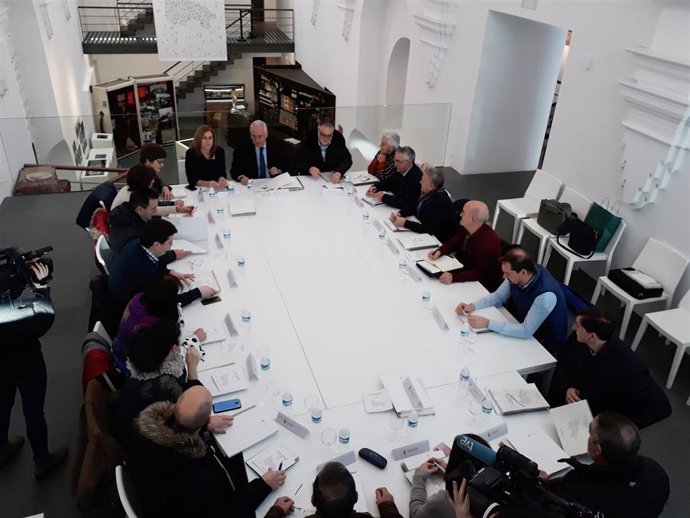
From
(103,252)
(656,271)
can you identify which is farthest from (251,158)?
(656,271)

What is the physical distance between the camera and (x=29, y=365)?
327 cm

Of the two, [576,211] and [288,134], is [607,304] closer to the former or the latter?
[576,211]

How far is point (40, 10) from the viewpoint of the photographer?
27.8 ft

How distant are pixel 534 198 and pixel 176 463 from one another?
18.2ft

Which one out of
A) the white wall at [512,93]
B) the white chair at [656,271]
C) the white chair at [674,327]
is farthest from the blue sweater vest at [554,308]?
the white wall at [512,93]

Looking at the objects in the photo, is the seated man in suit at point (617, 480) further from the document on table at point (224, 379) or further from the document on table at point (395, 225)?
the document on table at point (395, 225)

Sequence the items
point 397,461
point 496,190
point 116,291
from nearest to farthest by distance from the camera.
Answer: point 397,461
point 116,291
point 496,190

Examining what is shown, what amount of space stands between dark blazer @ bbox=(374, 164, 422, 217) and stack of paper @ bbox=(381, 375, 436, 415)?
2.42 m

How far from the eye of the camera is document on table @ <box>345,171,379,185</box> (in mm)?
6155

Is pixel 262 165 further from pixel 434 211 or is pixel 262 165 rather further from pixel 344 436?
pixel 344 436

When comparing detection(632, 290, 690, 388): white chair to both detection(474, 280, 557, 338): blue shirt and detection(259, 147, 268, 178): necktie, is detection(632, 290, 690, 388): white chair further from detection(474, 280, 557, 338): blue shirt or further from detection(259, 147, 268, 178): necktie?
detection(259, 147, 268, 178): necktie

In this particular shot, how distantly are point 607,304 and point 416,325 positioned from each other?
2.85m

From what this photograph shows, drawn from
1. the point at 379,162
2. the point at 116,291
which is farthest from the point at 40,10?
the point at 116,291

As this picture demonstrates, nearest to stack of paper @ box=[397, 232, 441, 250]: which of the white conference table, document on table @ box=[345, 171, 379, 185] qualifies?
the white conference table
